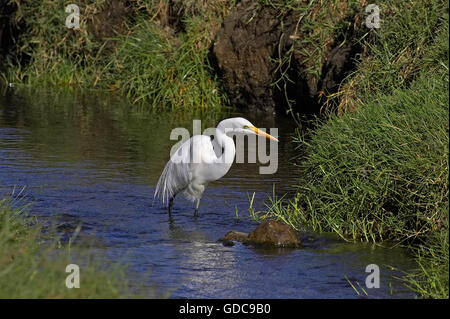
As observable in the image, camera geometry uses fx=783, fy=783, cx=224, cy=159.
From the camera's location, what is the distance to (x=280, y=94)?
39.7 feet

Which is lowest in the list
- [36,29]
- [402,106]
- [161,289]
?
[161,289]

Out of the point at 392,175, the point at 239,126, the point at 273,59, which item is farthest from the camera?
the point at 273,59

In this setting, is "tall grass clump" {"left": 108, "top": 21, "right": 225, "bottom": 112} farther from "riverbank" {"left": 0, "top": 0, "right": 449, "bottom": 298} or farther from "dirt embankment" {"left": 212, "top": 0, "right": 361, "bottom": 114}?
"dirt embankment" {"left": 212, "top": 0, "right": 361, "bottom": 114}

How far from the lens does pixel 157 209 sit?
24.4 feet

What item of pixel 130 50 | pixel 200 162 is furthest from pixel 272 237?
pixel 130 50

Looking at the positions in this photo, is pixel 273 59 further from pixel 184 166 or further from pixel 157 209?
pixel 157 209

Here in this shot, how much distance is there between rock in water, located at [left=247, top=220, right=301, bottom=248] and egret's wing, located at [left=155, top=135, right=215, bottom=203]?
139cm

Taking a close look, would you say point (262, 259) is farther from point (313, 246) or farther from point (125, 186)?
point (125, 186)

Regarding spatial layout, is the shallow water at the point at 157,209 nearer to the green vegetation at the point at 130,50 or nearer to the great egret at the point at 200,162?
the great egret at the point at 200,162

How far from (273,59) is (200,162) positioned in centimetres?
361

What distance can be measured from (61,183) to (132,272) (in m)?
2.93

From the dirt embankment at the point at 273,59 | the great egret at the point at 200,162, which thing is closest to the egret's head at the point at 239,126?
the great egret at the point at 200,162

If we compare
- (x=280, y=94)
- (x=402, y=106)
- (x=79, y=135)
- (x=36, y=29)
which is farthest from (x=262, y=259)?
(x=36, y=29)
